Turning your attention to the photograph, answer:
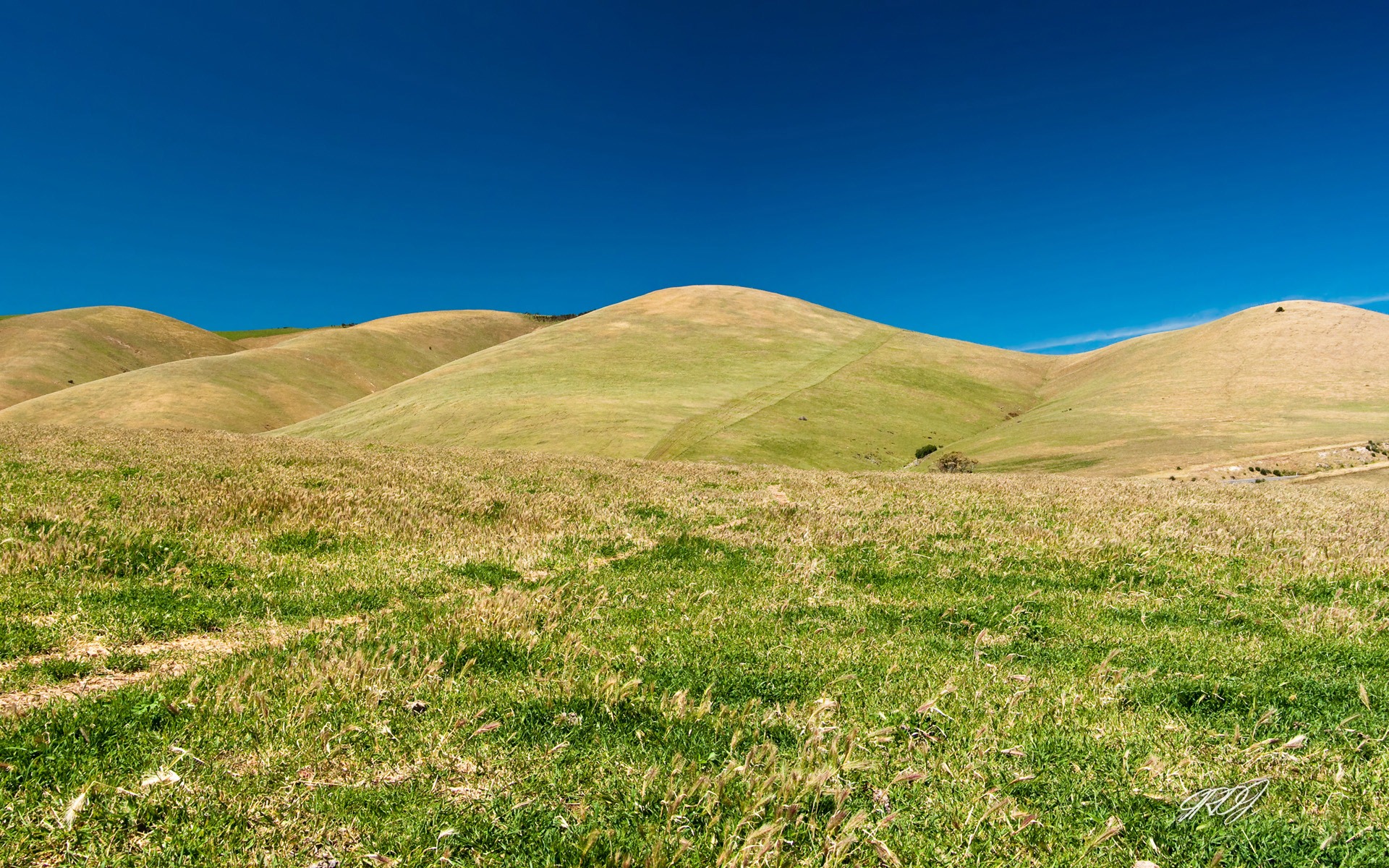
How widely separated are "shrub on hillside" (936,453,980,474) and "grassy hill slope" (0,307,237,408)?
165m

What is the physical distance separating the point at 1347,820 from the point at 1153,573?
711 cm

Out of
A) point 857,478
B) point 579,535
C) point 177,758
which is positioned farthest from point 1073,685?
point 857,478

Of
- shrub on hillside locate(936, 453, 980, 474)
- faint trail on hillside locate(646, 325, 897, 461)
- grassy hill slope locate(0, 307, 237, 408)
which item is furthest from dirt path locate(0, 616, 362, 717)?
grassy hill slope locate(0, 307, 237, 408)

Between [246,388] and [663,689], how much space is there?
146m

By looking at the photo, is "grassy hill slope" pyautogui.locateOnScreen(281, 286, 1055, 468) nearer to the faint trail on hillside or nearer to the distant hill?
the faint trail on hillside

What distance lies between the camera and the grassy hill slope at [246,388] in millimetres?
104062

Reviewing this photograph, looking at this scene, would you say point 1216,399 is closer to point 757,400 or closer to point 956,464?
point 956,464

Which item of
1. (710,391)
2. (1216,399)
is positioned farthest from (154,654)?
(1216,399)

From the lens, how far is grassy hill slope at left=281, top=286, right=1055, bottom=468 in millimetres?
65812

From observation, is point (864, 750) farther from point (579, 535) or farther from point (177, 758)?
point (579, 535)

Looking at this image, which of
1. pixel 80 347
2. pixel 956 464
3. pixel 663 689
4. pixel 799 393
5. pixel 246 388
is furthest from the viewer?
pixel 80 347

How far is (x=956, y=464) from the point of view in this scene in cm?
5800
